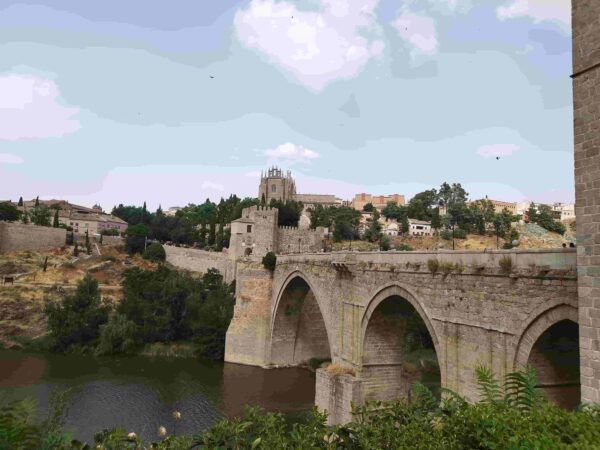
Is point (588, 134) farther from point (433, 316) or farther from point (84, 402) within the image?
point (84, 402)

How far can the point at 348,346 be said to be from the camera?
18.4 metres

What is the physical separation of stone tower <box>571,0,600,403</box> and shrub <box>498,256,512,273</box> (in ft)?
9.21

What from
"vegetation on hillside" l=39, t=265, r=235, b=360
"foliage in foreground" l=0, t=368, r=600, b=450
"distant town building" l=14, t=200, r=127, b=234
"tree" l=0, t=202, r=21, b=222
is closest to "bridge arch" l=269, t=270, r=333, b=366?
"vegetation on hillside" l=39, t=265, r=235, b=360

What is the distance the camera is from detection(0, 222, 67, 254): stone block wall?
50.1 meters

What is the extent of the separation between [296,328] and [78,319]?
16.2 meters

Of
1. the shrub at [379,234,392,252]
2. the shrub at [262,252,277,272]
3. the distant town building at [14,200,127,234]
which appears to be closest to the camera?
the shrub at [262,252,277,272]

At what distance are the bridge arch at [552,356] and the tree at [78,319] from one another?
30519mm

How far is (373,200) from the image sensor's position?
408ft

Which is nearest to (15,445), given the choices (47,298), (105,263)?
(47,298)

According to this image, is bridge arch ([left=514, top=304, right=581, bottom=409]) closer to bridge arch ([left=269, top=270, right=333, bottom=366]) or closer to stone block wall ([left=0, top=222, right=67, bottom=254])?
bridge arch ([left=269, top=270, right=333, bottom=366])

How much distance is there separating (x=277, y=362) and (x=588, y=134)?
993 inches

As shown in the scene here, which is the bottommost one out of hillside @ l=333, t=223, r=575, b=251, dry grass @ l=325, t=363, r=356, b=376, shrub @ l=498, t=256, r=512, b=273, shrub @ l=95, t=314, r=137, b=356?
shrub @ l=95, t=314, r=137, b=356

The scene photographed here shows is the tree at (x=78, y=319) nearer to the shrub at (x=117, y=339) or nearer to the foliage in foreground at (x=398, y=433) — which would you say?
the shrub at (x=117, y=339)

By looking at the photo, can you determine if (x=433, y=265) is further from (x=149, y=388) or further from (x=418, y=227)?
(x=418, y=227)
